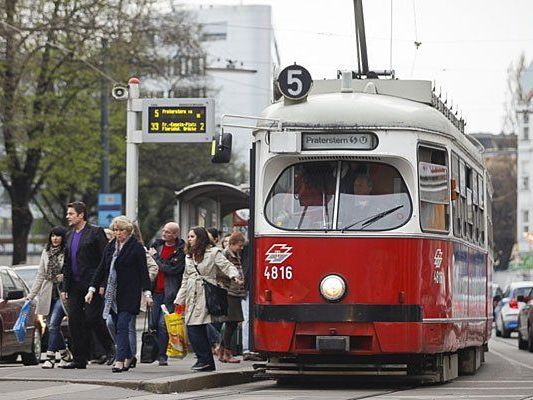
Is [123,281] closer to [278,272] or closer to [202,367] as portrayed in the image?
[202,367]

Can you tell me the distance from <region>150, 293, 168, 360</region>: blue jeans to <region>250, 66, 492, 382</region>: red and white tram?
2800 mm

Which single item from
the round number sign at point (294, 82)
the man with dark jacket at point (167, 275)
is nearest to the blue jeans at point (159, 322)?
the man with dark jacket at point (167, 275)

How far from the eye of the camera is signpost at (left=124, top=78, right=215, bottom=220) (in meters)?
25.1

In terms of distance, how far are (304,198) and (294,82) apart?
140 centimetres

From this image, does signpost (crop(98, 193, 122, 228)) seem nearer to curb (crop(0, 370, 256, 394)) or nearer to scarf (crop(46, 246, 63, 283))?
scarf (crop(46, 246, 63, 283))

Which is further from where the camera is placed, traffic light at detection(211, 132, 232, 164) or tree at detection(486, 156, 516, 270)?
tree at detection(486, 156, 516, 270)

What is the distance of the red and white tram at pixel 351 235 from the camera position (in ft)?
54.8

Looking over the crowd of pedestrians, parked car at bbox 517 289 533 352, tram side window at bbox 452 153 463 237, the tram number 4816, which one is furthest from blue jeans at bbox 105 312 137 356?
parked car at bbox 517 289 533 352

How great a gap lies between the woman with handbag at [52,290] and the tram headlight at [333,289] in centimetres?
368

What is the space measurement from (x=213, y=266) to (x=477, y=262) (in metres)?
4.55

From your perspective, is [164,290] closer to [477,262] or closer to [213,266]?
[213,266]

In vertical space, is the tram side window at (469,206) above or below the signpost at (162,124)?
below

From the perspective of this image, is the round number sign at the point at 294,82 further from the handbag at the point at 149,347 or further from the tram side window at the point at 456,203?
the handbag at the point at 149,347

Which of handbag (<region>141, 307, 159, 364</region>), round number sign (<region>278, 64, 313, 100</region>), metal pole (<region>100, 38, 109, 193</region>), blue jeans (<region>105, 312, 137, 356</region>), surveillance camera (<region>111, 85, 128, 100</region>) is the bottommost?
handbag (<region>141, 307, 159, 364</region>)
